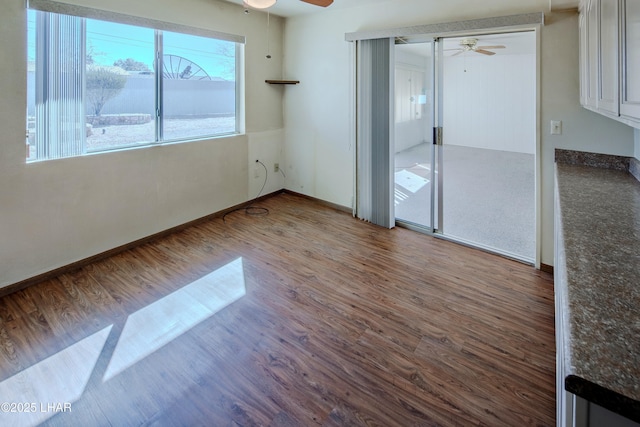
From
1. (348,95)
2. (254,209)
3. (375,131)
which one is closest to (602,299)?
(375,131)

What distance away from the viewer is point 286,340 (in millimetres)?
2166

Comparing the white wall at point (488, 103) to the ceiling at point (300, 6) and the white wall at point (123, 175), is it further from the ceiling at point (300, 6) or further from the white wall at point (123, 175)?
the white wall at point (123, 175)

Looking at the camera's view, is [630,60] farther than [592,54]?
No

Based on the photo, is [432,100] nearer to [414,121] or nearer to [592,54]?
[414,121]

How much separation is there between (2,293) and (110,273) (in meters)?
0.72

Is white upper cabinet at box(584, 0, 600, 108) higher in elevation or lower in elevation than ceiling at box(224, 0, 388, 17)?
lower

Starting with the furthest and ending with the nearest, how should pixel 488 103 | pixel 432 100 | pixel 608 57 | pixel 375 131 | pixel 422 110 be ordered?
pixel 488 103
pixel 375 131
pixel 422 110
pixel 432 100
pixel 608 57

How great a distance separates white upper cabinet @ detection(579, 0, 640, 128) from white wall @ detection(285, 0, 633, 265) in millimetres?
1071

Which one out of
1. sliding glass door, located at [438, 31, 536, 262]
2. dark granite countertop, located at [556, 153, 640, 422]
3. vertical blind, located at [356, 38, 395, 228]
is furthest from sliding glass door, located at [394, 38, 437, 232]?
dark granite countertop, located at [556, 153, 640, 422]

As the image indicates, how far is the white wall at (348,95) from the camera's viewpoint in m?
2.72

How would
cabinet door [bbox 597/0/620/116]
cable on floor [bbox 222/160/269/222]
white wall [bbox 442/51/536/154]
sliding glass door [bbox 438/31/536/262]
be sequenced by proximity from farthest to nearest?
white wall [bbox 442/51/536/154]
cable on floor [bbox 222/160/269/222]
sliding glass door [bbox 438/31/536/262]
cabinet door [bbox 597/0/620/116]

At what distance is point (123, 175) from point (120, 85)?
2.84 feet

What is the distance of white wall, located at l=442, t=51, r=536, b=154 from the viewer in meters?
6.40

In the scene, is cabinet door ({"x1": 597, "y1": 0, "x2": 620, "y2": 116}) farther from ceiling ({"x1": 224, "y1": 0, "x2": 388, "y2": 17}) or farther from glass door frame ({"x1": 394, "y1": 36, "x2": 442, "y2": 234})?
ceiling ({"x1": 224, "y1": 0, "x2": 388, "y2": 17})
